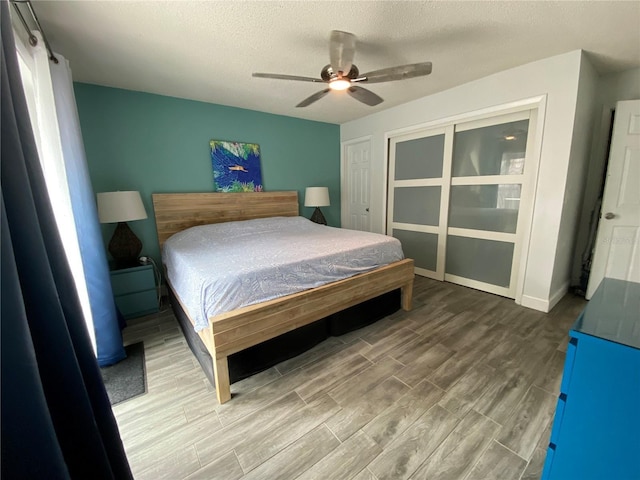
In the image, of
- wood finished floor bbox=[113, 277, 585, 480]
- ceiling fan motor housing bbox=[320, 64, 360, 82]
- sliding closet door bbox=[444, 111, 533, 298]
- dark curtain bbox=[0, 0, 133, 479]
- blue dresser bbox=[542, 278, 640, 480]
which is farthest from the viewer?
sliding closet door bbox=[444, 111, 533, 298]

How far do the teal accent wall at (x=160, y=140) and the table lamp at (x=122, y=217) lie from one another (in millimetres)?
163

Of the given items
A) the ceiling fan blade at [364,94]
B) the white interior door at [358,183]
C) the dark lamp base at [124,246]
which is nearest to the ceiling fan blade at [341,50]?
the ceiling fan blade at [364,94]

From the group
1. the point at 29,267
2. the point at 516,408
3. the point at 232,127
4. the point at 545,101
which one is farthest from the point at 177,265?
the point at 545,101

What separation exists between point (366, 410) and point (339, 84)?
6.98 ft

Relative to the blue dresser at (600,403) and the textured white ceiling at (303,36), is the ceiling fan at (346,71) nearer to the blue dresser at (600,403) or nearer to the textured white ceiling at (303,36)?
the textured white ceiling at (303,36)

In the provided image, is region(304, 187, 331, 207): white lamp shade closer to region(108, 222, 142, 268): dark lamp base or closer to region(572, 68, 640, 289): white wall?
region(108, 222, 142, 268): dark lamp base

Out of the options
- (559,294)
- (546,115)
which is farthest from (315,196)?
(559,294)

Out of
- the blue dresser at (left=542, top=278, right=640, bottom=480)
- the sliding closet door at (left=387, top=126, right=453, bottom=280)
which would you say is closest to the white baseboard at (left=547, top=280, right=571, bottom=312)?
the sliding closet door at (left=387, top=126, right=453, bottom=280)

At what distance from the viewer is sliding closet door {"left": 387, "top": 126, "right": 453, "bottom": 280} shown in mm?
3223

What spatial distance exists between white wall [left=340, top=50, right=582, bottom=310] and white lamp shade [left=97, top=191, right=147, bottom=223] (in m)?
3.41

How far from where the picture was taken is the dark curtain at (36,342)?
0.53 meters

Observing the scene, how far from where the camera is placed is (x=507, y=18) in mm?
1694

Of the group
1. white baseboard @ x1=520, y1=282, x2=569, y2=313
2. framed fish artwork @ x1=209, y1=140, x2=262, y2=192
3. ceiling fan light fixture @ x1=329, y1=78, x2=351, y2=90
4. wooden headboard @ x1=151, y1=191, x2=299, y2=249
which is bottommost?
white baseboard @ x1=520, y1=282, x2=569, y2=313

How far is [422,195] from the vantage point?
11.4ft
